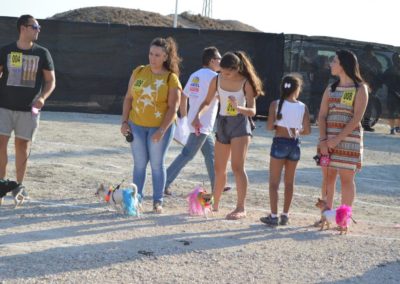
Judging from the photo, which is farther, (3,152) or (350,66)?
(3,152)

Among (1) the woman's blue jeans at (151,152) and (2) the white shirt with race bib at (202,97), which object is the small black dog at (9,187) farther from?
(2) the white shirt with race bib at (202,97)

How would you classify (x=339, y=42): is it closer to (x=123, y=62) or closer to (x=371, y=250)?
(x=123, y=62)

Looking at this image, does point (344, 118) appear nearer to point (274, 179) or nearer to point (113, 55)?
point (274, 179)

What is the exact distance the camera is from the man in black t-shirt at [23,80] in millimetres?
6969

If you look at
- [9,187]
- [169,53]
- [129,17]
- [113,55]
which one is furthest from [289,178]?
[129,17]

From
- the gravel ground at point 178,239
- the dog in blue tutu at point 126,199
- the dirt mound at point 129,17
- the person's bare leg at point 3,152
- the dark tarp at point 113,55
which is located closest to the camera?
the gravel ground at point 178,239

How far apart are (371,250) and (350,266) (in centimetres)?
61

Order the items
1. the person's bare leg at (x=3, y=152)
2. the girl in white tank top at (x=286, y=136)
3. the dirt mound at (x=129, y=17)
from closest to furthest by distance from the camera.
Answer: the girl in white tank top at (x=286, y=136)
the person's bare leg at (x=3, y=152)
the dirt mound at (x=129, y=17)

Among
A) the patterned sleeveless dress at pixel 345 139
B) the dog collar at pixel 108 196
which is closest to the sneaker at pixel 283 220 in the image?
the patterned sleeveless dress at pixel 345 139

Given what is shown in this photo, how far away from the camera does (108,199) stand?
6.89 metres

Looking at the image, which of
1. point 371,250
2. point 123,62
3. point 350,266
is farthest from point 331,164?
point 123,62

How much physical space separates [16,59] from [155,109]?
1438 millimetres

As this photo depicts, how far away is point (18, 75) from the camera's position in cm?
699

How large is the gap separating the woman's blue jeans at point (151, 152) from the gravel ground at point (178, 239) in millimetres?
334
